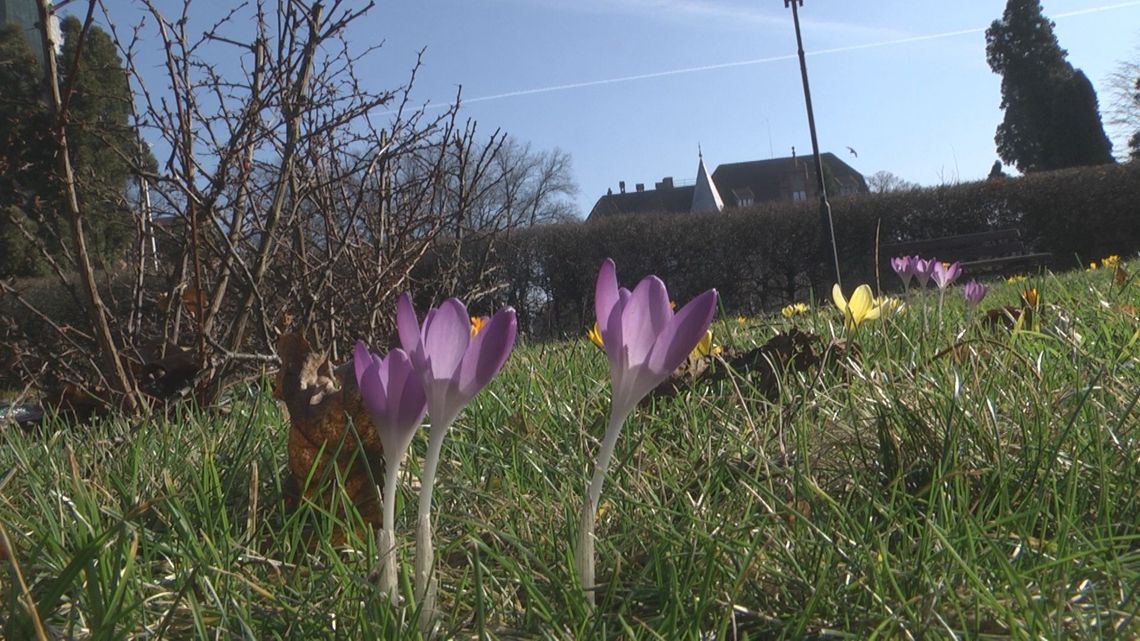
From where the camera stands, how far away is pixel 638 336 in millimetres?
892

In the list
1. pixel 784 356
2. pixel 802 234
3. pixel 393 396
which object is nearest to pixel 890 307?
pixel 784 356

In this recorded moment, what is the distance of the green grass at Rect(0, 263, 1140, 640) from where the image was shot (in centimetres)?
92

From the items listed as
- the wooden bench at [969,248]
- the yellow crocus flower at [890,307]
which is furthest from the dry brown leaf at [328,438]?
the wooden bench at [969,248]

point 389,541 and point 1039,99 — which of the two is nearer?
point 389,541

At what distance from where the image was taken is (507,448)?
1.72 meters

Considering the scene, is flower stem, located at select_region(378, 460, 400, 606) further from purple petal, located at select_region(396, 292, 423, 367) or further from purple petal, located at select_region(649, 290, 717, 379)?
purple petal, located at select_region(649, 290, 717, 379)

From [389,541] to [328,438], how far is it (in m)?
0.48

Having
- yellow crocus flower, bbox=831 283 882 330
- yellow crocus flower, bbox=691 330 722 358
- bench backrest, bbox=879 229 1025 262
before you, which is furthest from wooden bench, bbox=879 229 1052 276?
yellow crocus flower, bbox=691 330 722 358

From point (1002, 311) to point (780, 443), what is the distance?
1.85 metres

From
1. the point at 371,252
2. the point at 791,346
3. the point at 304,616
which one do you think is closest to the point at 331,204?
the point at 371,252

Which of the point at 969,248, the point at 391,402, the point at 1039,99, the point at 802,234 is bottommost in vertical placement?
the point at 969,248

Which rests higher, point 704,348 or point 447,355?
point 447,355

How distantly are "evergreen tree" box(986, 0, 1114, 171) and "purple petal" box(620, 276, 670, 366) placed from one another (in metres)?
50.5

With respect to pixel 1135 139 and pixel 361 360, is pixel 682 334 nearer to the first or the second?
pixel 361 360
